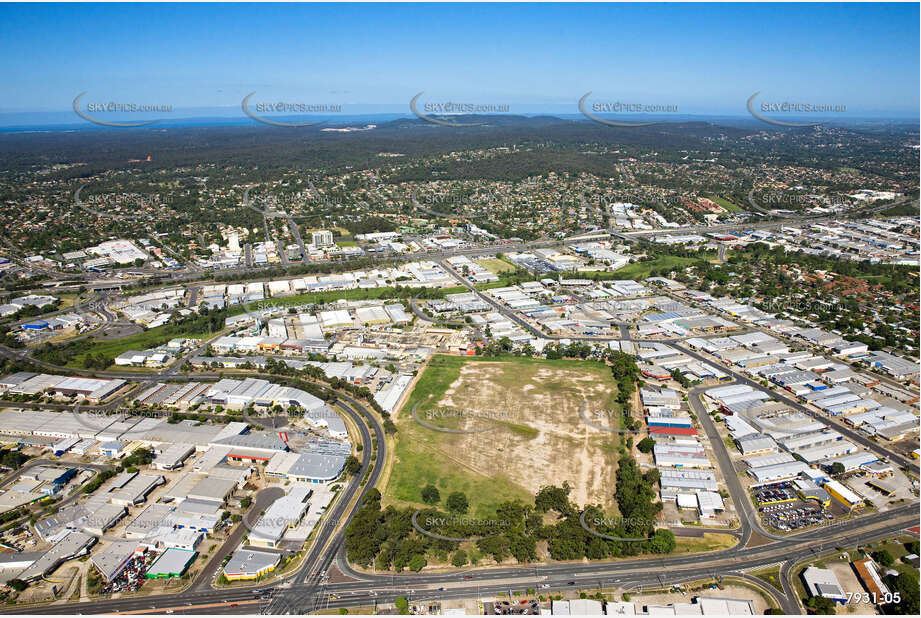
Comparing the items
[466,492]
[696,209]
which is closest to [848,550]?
[466,492]

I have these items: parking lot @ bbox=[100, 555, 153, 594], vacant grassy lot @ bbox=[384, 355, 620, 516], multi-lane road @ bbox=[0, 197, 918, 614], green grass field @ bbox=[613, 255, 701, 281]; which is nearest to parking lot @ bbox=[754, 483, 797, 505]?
multi-lane road @ bbox=[0, 197, 918, 614]

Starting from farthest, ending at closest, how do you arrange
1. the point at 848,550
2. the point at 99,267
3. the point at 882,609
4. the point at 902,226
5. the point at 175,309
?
the point at 902,226
the point at 99,267
the point at 175,309
the point at 848,550
the point at 882,609

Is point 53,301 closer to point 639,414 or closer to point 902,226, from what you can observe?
point 639,414

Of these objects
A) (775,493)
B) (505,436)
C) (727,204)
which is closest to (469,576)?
(505,436)

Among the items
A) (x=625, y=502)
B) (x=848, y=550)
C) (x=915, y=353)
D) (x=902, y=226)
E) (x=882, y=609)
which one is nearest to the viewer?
(x=882, y=609)

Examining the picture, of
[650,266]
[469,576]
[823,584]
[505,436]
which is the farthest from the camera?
[650,266]

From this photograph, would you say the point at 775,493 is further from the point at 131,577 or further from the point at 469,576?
A: the point at 131,577

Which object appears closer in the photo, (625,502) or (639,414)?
(625,502)
